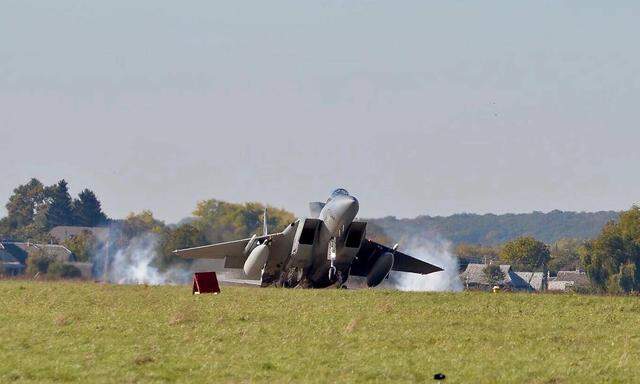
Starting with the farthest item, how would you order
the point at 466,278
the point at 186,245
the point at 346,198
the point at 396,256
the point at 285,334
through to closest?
the point at 466,278 → the point at 186,245 → the point at 396,256 → the point at 346,198 → the point at 285,334

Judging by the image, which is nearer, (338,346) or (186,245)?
(338,346)

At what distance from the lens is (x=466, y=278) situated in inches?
3093

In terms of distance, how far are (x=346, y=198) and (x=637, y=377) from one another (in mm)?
24324

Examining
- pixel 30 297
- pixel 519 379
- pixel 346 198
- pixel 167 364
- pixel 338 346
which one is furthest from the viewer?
pixel 346 198

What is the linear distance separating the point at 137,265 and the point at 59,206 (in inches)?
2115

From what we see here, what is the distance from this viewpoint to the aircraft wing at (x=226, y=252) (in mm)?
48938

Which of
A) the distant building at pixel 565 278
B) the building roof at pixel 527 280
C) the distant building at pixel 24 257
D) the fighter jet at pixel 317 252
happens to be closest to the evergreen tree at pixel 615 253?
the distant building at pixel 565 278

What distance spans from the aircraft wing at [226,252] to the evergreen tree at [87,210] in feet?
236

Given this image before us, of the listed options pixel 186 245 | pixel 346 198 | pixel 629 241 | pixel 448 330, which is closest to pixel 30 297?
pixel 346 198

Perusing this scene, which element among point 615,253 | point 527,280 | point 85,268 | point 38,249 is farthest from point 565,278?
point 85,268

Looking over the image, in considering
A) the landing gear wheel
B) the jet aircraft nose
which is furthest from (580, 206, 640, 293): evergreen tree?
the jet aircraft nose

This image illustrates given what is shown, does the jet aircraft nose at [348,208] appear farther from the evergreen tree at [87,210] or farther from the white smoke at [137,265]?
the evergreen tree at [87,210]

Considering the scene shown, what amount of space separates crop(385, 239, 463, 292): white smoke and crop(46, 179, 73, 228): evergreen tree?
56.0 metres

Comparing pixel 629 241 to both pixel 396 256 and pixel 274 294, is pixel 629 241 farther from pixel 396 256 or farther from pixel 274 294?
pixel 274 294
